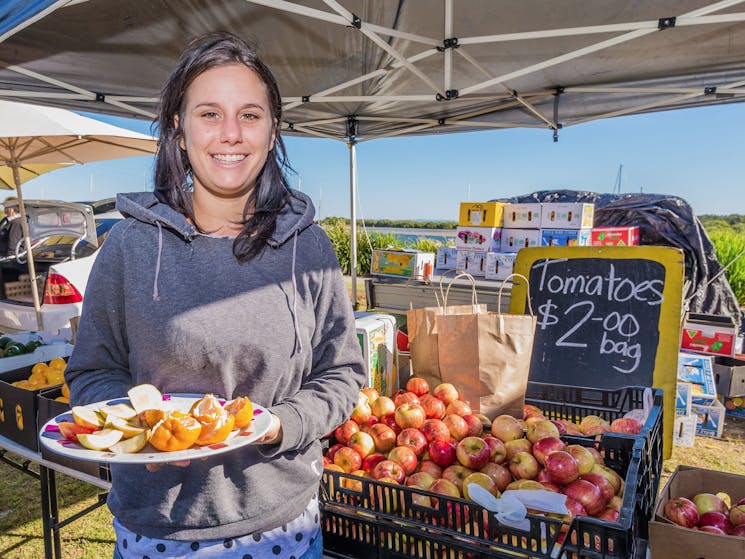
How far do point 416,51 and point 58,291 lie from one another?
462cm

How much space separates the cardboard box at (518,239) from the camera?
5645 mm

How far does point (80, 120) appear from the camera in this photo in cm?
614

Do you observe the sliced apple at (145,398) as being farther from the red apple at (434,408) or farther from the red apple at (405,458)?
the red apple at (434,408)

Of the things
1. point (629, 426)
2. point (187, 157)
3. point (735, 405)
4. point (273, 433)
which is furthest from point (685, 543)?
point (735, 405)

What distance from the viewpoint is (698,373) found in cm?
438

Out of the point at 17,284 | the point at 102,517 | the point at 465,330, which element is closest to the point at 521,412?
the point at 465,330

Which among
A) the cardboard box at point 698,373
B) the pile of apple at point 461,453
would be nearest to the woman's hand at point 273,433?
the pile of apple at point 461,453

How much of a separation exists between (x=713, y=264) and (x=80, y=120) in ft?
27.2

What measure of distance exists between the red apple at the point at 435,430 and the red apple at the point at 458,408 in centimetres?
16

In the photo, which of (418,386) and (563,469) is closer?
(563,469)

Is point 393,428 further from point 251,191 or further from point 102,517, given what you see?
point 102,517

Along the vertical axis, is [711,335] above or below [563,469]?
below

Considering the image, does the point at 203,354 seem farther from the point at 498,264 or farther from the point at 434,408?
the point at 498,264

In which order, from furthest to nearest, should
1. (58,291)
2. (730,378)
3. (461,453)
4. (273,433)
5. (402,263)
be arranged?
(402,263), (58,291), (730,378), (461,453), (273,433)
